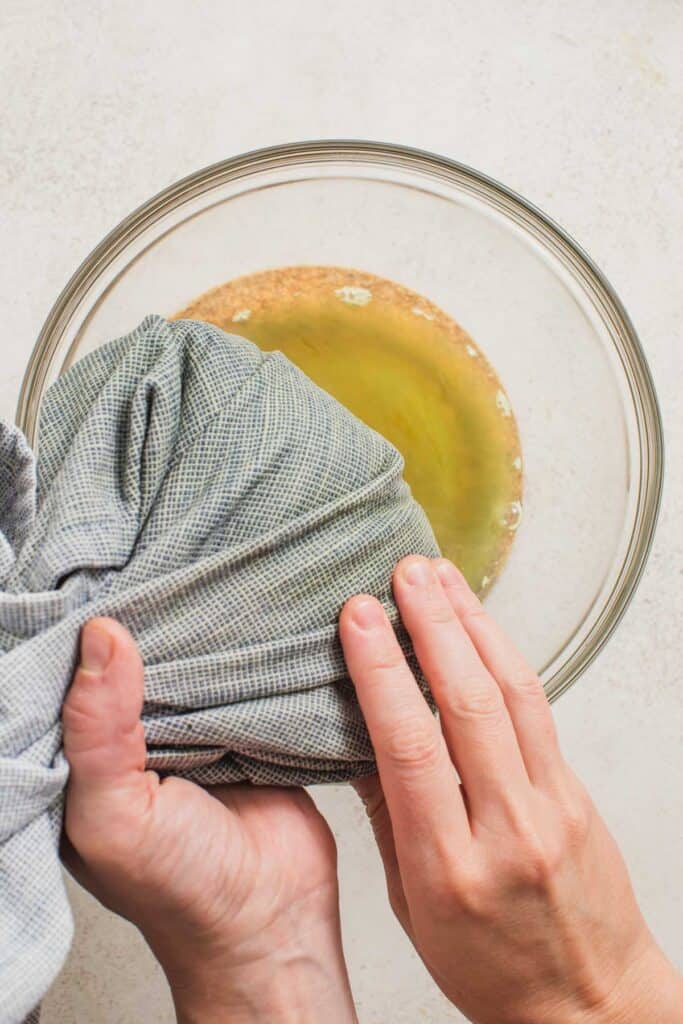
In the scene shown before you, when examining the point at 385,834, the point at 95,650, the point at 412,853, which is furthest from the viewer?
the point at 385,834

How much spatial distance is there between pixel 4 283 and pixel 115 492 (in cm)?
40

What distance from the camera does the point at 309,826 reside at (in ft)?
1.99

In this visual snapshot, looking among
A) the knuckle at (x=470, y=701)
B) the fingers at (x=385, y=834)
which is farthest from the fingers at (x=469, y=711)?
the fingers at (x=385, y=834)

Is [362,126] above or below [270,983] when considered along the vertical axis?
above

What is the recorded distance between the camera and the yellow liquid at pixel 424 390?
2.40ft

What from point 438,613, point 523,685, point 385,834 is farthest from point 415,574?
point 385,834

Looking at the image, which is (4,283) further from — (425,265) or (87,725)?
(87,725)

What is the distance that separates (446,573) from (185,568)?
0.20m

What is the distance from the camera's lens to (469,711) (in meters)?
0.55

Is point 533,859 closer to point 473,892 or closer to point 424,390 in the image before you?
point 473,892

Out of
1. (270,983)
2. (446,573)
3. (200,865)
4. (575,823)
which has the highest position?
(446,573)

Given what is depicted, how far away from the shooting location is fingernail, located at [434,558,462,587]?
1.85ft

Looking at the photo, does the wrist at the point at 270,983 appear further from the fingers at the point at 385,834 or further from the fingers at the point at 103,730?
the fingers at the point at 103,730

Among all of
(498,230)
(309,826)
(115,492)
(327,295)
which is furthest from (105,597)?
(498,230)
